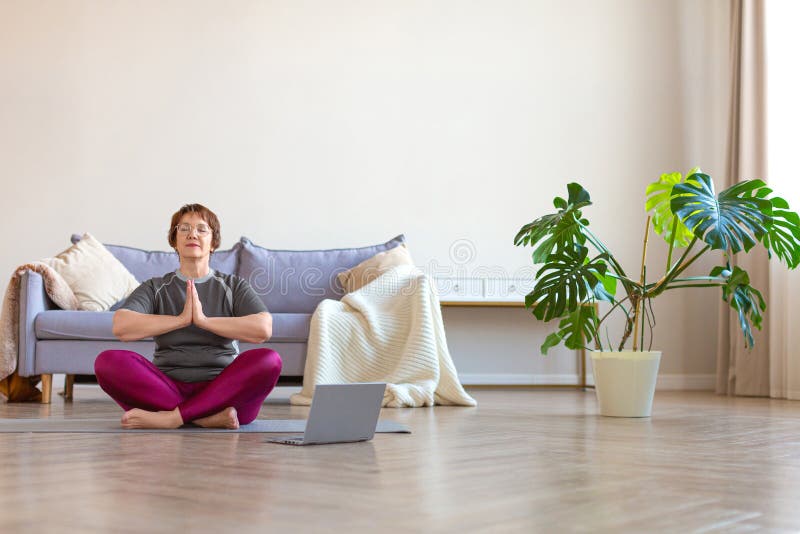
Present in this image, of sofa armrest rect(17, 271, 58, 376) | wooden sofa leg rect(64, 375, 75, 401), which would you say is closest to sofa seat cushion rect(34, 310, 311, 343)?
sofa armrest rect(17, 271, 58, 376)

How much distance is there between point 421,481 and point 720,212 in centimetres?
200

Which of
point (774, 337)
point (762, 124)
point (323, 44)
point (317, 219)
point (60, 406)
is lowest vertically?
point (60, 406)

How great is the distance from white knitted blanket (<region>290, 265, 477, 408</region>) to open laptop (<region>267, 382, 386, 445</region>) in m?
1.74

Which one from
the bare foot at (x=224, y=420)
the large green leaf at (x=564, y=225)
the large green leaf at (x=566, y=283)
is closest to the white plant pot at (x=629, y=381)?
the large green leaf at (x=566, y=283)

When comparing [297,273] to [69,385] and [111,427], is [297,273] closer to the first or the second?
[69,385]

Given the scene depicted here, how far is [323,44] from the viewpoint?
6270mm

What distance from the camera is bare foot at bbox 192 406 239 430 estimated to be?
9.33 ft

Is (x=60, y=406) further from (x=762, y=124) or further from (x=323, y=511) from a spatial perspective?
(x=762, y=124)

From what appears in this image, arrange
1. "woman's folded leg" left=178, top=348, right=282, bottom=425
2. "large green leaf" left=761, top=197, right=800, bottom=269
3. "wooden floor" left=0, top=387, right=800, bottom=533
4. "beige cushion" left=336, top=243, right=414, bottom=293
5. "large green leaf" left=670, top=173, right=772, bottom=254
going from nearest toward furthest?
"wooden floor" left=0, top=387, right=800, bottom=533, "woman's folded leg" left=178, top=348, right=282, bottom=425, "large green leaf" left=670, top=173, right=772, bottom=254, "large green leaf" left=761, top=197, right=800, bottom=269, "beige cushion" left=336, top=243, right=414, bottom=293

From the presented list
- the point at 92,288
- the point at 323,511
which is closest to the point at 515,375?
the point at 92,288

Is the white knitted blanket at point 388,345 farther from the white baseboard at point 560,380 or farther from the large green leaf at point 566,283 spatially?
the white baseboard at point 560,380

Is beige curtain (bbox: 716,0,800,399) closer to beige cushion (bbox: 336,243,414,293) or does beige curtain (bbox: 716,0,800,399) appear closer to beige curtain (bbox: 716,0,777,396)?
beige curtain (bbox: 716,0,777,396)

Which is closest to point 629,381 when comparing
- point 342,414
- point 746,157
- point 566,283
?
point 566,283

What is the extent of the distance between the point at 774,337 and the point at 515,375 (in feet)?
5.59
